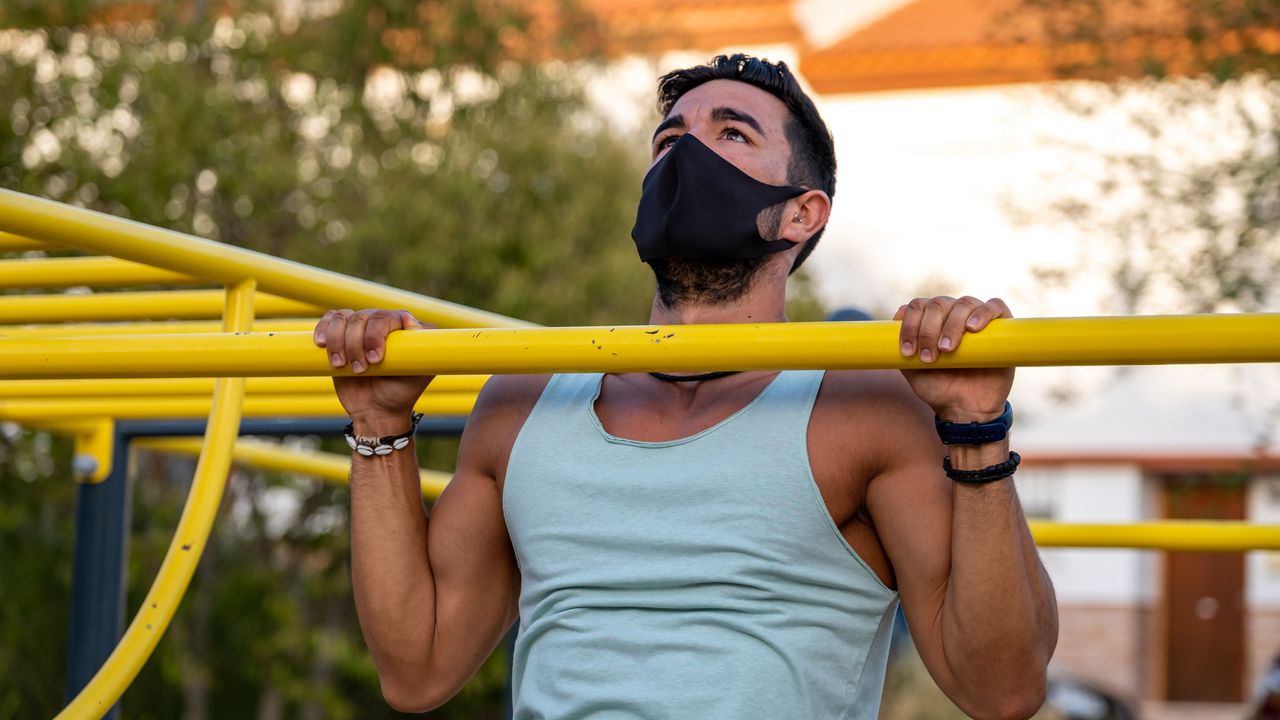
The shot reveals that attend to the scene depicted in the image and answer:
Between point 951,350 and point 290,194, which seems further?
point 290,194

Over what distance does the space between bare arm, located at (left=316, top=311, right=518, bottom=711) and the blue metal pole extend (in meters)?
1.17

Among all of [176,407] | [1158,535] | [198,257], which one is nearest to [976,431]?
[198,257]

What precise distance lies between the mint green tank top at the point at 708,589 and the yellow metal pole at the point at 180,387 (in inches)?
19.7

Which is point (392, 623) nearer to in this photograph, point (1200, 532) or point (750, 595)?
point (750, 595)

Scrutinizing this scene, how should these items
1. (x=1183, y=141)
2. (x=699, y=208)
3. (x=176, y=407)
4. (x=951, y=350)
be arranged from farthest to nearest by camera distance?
(x=1183, y=141)
(x=176, y=407)
(x=699, y=208)
(x=951, y=350)

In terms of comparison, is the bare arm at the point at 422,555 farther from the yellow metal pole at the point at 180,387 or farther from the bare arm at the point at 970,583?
the bare arm at the point at 970,583

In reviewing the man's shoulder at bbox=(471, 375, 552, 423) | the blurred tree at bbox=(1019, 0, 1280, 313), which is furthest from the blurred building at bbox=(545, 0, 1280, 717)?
the man's shoulder at bbox=(471, 375, 552, 423)

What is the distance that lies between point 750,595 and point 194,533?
73 cm

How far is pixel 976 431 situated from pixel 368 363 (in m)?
0.62

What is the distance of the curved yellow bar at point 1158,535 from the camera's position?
2.35m

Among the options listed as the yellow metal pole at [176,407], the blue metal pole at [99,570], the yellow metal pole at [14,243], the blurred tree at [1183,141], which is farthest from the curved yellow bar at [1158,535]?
the blurred tree at [1183,141]

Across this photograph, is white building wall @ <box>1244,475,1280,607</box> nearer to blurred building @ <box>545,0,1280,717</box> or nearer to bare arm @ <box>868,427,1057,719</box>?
blurred building @ <box>545,0,1280,717</box>

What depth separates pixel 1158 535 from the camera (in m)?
2.37

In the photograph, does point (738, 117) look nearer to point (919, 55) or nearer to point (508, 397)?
point (508, 397)
